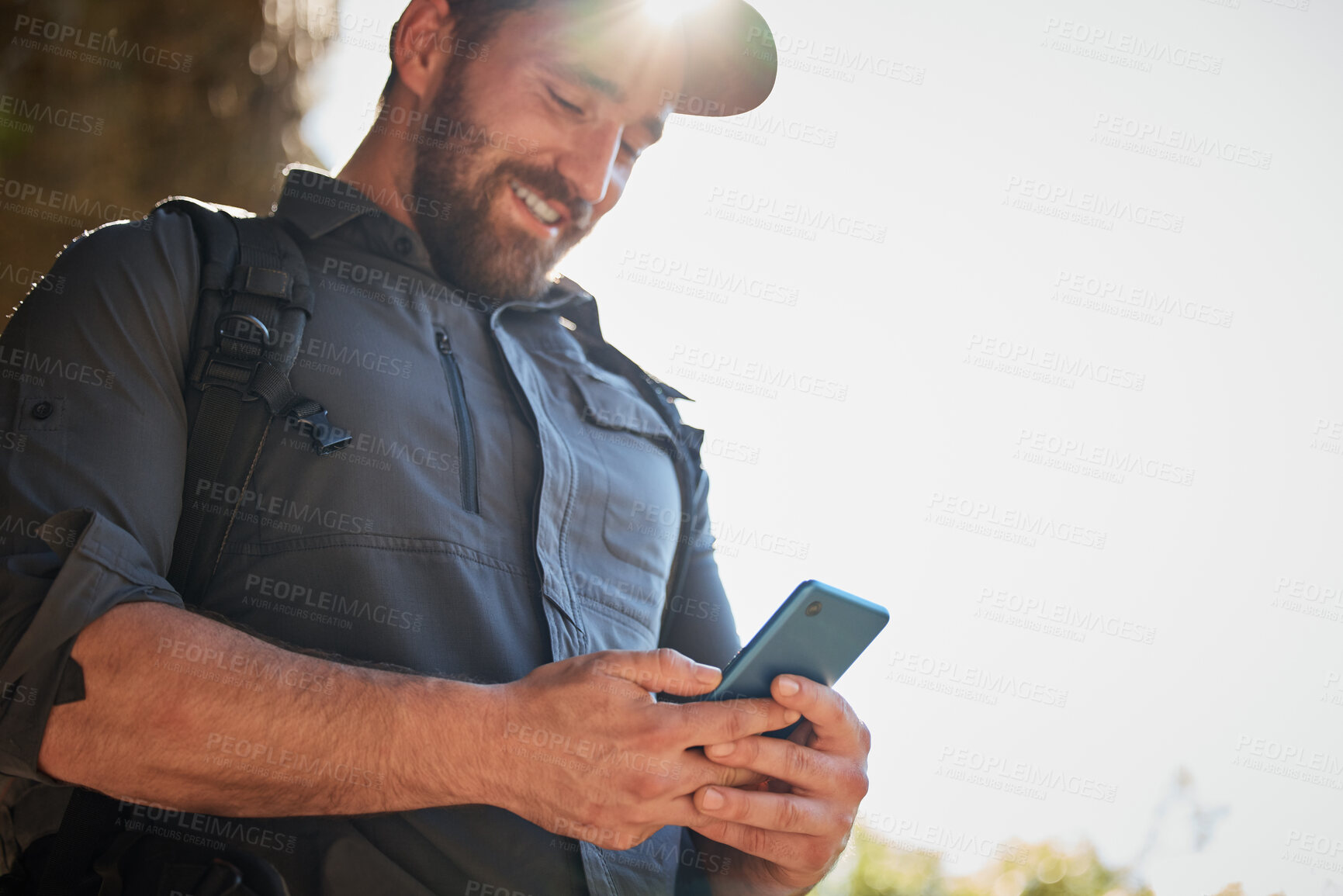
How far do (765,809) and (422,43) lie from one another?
96.7 inches

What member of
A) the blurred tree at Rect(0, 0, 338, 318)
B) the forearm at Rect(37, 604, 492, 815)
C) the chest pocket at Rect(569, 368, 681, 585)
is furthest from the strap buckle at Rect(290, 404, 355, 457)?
the blurred tree at Rect(0, 0, 338, 318)

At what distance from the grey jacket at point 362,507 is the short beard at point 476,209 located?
122 mm

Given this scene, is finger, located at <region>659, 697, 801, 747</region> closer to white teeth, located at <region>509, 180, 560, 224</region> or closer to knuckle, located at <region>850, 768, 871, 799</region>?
knuckle, located at <region>850, 768, 871, 799</region>

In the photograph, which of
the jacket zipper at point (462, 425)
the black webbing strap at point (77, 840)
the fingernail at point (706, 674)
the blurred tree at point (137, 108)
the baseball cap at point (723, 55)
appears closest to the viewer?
the black webbing strap at point (77, 840)

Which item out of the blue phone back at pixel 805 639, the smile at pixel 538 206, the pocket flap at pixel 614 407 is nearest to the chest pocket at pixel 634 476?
the pocket flap at pixel 614 407

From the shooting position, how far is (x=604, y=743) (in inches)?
58.3

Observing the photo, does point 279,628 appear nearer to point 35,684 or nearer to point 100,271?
point 35,684

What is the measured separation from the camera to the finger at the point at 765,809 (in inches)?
61.6

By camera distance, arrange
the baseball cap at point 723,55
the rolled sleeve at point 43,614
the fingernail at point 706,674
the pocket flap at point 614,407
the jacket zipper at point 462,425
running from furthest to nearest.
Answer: the baseball cap at point 723,55
the pocket flap at point 614,407
the jacket zipper at point 462,425
the fingernail at point 706,674
the rolled sleeve at point 43,614

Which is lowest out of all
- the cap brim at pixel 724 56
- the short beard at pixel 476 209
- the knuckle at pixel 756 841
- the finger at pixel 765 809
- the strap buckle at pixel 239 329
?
the knuckle at pixel 756 841

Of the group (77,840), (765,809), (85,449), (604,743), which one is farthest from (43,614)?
(765,809)

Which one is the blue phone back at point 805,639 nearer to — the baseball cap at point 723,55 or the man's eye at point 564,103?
the man's eye at point 564,103

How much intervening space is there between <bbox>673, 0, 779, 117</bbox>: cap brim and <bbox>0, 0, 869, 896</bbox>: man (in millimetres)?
1015

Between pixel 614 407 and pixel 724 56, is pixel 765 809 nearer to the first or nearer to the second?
pixel 614 407
